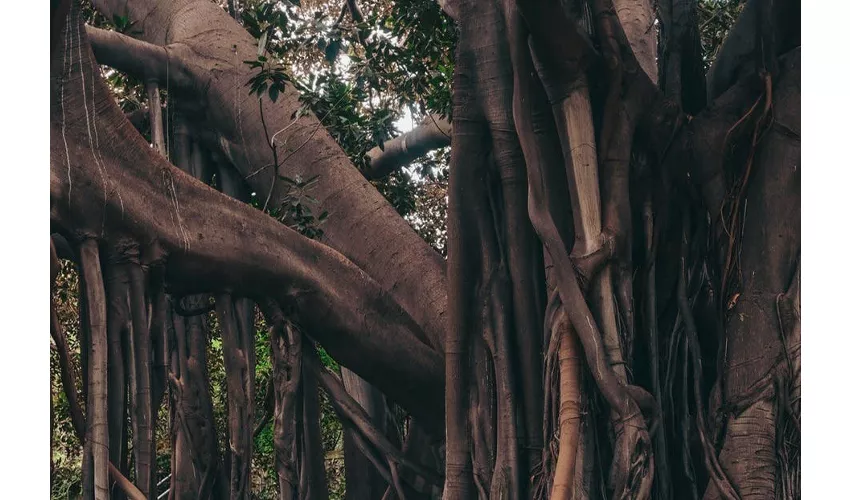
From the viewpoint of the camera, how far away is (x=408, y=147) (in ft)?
21.1

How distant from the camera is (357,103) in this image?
6469 mm

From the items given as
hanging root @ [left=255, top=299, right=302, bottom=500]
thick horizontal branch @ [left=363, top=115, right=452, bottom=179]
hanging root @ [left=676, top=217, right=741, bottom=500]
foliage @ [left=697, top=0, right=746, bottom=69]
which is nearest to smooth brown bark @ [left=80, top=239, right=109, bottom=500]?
hanging root @ [left=255, top=299, right=302, bottom=500]

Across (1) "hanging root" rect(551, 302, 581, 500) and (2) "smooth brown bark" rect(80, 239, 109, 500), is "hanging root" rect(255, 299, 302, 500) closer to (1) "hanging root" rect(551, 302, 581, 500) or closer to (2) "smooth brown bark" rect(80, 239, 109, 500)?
(2) "smooth brown bark" rect(80, 239, 109, 500)

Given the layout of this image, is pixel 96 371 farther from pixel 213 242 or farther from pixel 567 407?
pixel 567 407

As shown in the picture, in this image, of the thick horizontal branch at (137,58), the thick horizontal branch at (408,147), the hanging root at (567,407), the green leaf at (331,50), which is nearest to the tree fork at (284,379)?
the green leaf at (331,50)

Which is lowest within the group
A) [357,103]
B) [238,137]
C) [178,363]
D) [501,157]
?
[178,363]

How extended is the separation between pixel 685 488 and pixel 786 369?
1.70 feet

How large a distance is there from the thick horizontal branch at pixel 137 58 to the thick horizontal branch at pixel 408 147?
3.79ft

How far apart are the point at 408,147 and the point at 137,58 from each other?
5.35 ft

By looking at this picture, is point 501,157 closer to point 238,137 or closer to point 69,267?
point 238,137

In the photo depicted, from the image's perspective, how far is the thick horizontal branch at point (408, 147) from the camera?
6.33 meters

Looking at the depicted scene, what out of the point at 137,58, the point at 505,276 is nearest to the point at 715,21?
the point at 505,276

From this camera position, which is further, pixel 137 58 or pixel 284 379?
pixel 137 58
